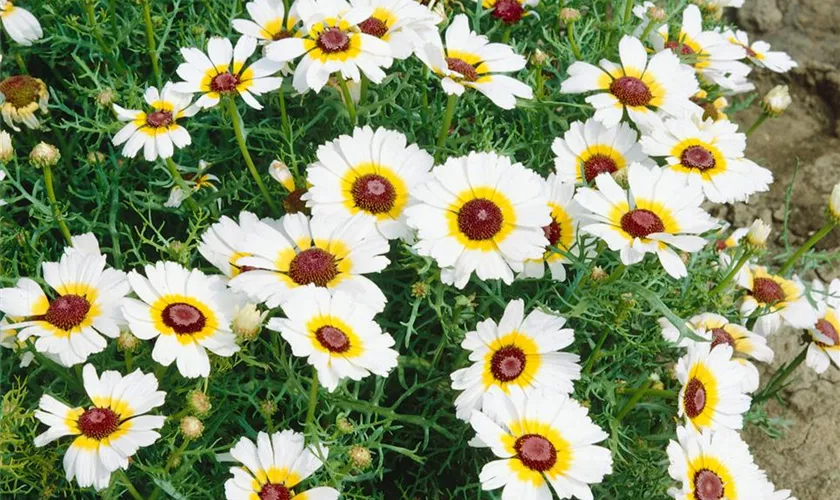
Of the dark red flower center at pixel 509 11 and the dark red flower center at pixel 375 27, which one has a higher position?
the dark red flower center at pixel 509 11

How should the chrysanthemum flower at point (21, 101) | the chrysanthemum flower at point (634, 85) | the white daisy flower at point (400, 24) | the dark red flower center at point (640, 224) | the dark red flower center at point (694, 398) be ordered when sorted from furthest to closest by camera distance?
the chrysanthemum flower at point (21, 101) < the chrysanthemum flower at point (634, 85) < the white daisy flower at point (400, 24) < the dark red flower center at point (694, 398) < the dark red flower center at point (640, 224)

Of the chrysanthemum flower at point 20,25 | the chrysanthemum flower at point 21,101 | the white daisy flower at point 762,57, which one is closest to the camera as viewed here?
the chrysanthemum flower at point 21,101

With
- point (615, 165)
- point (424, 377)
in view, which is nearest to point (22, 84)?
point (424, 377)

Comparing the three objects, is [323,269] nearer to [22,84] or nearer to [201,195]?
[201,195]

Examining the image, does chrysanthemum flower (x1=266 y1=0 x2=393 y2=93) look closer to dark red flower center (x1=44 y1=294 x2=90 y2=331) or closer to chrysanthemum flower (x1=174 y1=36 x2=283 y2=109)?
chrysanthemum flower (x1=174 y1=36 x2=283 y2=109)

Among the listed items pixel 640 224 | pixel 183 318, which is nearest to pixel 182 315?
pixel 183 318

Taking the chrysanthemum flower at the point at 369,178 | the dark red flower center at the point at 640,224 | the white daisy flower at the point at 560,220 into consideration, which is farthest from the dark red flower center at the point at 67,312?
the dark red flower center at the point at 640,224

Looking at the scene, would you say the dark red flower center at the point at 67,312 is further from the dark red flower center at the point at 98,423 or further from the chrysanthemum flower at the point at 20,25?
the chrysanthemum flower at the point at 20,25
